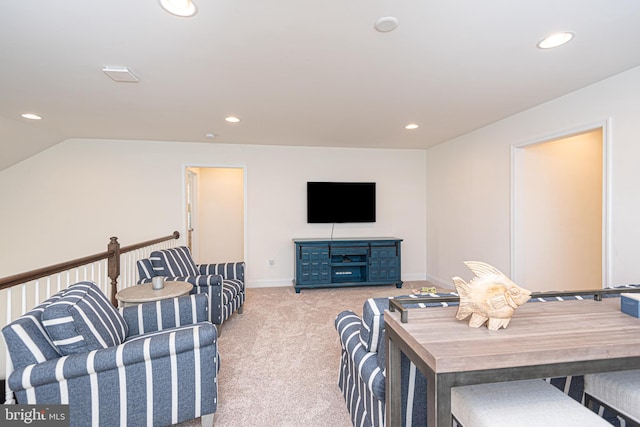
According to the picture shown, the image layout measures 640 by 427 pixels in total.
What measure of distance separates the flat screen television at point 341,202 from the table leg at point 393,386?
12.9ft

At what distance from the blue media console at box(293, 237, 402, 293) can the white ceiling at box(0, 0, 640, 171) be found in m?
2.01

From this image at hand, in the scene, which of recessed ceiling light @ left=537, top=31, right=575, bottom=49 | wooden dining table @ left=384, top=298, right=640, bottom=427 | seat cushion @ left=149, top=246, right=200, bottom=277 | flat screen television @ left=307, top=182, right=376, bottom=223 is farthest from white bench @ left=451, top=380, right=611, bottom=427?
flat screen television @ left=307, top=182, right=376, bottom=223

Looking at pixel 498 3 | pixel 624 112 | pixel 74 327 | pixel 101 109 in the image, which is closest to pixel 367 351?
pixel 74 327

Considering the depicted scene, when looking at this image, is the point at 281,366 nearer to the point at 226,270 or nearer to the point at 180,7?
the point at 226,270

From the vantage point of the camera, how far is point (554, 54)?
2.10m

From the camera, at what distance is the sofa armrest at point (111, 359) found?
4.41 feet

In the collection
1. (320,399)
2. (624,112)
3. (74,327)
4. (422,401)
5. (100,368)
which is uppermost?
(624,112)

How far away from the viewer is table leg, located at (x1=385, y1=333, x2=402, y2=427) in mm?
1204

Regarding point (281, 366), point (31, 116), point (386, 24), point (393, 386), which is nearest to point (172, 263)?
point (281, 366)

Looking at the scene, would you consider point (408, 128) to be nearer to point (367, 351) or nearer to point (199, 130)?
point (199, 130)

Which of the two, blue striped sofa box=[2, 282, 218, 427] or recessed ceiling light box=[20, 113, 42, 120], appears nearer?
blue striped sofa box=[2, 282, 218, 427]

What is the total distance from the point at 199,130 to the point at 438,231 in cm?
403

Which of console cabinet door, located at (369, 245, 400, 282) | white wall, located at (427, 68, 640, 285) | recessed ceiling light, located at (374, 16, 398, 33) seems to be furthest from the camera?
console cabinet door, located at (369, 245, 400, 282)

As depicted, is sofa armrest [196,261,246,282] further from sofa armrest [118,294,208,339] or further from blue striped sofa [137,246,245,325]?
sofa armrest [118,294,208,339]
